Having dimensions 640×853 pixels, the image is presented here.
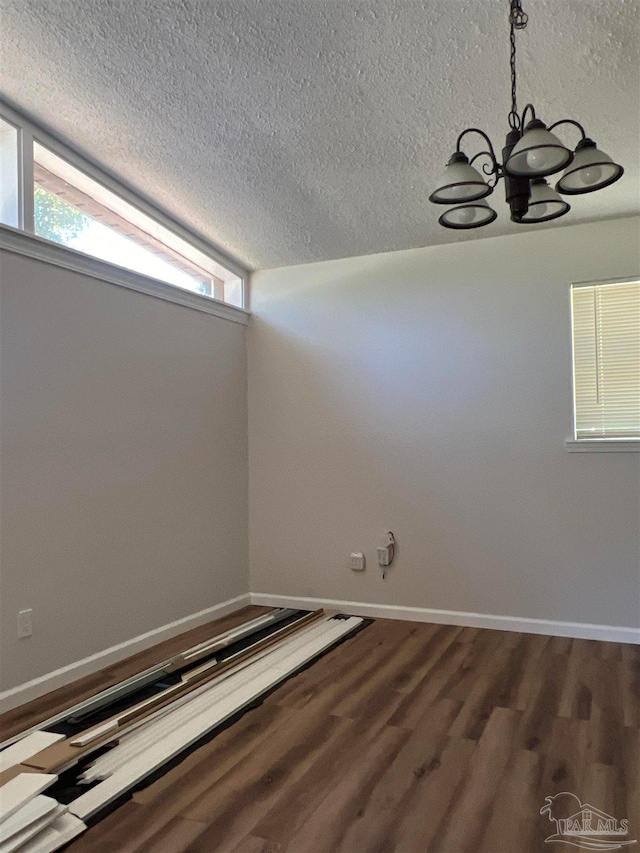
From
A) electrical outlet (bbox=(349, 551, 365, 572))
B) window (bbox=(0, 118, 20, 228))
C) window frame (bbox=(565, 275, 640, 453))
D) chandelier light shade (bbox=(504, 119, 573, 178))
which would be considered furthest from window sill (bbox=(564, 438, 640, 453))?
window (bbox=(0, 118, 20, 228))

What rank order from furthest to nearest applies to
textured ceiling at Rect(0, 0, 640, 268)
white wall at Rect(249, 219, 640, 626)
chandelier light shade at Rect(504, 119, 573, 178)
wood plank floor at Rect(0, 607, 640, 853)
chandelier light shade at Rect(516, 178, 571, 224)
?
white wall at Rect(249, 219, 640, 626) → textured ceiling at Rect(0, 0, 640, 268) → chandelier light shade at Rect(516, 178, 571, 224) → wood plank floor at Rect(0, 607, 640, 853) → chandelier light shade at Rect(504, 119, 573, 178)

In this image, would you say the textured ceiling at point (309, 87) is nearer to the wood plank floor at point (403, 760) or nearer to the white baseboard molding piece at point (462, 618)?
the white baseboard molding piece at point (462, 618)

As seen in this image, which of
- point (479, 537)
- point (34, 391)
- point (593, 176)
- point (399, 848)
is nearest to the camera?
point (399, 848)

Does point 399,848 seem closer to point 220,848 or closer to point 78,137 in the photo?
point 220,848

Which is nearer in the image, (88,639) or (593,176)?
(593,176)

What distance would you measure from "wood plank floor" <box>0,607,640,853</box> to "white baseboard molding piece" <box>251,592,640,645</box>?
0.23m

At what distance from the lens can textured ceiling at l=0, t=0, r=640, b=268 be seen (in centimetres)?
248

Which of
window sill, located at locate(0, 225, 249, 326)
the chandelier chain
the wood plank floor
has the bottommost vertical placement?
the wood plank floor

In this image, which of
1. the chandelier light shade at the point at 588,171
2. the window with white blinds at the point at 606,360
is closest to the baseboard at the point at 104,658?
the window with white blinds at the point at 606,360

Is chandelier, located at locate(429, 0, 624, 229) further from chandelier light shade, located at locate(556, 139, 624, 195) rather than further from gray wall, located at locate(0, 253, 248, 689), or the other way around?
gray wall, located at locate(0, 253, 248, 689)

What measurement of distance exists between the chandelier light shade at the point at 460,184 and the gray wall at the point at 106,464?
203 centimetres

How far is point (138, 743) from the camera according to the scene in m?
2.51

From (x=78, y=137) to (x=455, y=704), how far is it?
3284 mm

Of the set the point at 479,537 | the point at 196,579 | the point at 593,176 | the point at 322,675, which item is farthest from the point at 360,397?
the point at 593,176
